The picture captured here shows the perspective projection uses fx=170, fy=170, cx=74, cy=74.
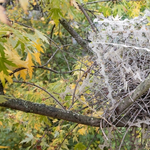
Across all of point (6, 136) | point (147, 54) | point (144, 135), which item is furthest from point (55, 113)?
point (6, 136)

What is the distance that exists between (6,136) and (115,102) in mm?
2256

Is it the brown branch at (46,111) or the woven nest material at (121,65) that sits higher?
the woven nest material at (121,65)

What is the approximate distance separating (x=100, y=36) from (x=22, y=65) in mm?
574

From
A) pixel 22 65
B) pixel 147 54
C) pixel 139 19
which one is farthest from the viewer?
pixel 139 19

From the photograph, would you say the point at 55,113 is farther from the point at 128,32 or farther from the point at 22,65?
the point at 128,32

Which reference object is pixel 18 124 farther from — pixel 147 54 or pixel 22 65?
pixel 147 54

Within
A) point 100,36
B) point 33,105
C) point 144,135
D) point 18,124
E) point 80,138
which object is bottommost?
point 80,138

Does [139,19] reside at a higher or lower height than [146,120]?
higher

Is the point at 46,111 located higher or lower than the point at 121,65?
lower

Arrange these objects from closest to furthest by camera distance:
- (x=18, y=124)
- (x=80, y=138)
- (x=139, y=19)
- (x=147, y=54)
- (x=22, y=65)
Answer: (x=22, y=65), (x=147, y=54), (x=139, y=19), (x=18, y=124), (x=80, y=138)

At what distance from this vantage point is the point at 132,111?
0.74m

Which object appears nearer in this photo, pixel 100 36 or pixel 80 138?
pixel 100 36

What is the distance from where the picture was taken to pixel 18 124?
145 centimetres

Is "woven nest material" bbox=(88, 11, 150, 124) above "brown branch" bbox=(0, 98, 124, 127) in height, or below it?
above
